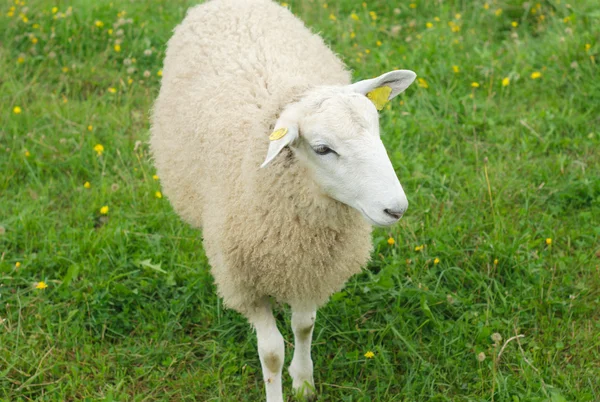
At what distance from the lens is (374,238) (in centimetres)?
376

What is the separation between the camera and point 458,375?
10.3ft

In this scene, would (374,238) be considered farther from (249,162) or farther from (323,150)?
(323,150)

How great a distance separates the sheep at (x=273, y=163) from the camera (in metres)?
2.38

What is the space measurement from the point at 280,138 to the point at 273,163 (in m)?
0.29

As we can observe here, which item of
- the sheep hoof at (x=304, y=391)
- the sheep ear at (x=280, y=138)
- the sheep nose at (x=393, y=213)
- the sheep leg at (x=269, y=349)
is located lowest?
the sheep hoof at (x=304, y=391)

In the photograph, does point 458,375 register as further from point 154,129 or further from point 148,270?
point 154,129

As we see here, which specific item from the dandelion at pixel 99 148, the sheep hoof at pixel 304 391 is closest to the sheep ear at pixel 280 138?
the sheep hoof at pixel 304 391

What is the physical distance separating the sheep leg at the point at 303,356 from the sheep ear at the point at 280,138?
870mm

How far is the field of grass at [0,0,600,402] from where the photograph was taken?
319 cm

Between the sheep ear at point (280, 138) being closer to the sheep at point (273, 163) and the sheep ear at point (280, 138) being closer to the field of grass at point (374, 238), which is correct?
the sheep at point (273, 163)

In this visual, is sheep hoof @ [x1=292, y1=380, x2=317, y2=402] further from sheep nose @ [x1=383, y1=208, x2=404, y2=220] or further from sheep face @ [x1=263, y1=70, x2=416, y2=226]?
sheep nose @ [x1=383, y1=208, x2=404, y2=220]

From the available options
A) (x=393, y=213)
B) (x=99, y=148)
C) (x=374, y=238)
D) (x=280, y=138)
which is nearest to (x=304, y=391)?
(x=374, y=238)

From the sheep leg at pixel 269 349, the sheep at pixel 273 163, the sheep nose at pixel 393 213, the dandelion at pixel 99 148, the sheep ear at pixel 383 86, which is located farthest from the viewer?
the dandelion at pixel 99 148

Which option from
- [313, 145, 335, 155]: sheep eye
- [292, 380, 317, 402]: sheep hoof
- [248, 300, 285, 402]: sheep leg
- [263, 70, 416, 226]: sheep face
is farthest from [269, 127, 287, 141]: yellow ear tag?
[292, 380, 317, 402]: sheep hoof
